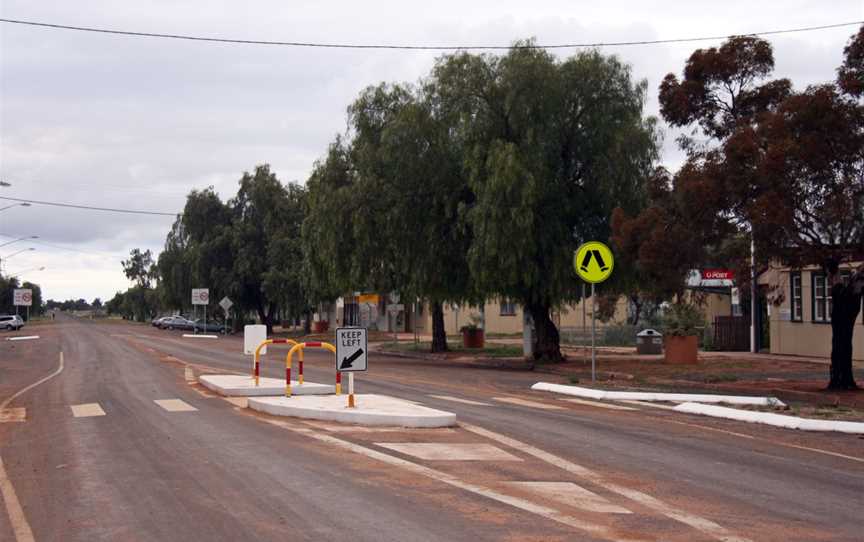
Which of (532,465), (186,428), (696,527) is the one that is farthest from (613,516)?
(186,428)

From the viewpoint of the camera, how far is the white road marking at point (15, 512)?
739 cm

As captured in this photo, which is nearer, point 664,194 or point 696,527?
point 696,527

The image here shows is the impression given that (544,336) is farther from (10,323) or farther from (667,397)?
(10,323)

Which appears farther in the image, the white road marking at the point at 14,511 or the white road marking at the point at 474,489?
the white road marking at the point at 474,489

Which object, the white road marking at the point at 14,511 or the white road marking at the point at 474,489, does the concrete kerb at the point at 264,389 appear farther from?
the white road marking at the point at 14,511

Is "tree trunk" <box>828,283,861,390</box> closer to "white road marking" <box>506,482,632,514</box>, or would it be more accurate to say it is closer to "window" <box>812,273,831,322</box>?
"window" <box>812,273,831,322</box>

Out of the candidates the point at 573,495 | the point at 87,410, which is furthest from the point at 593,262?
the point at 573,495

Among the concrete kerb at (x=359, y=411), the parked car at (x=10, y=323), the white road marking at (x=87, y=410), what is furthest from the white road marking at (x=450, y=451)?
the parked car at (x=10, y=323)

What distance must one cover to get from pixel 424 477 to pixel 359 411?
4820 millimetres

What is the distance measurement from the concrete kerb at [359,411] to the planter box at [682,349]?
1550 centimetres

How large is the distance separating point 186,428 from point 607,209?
1943 centimetres

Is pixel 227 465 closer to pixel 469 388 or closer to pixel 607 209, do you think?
pixel 469 388

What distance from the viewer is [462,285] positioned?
32.5 m

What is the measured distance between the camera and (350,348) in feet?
48.9
